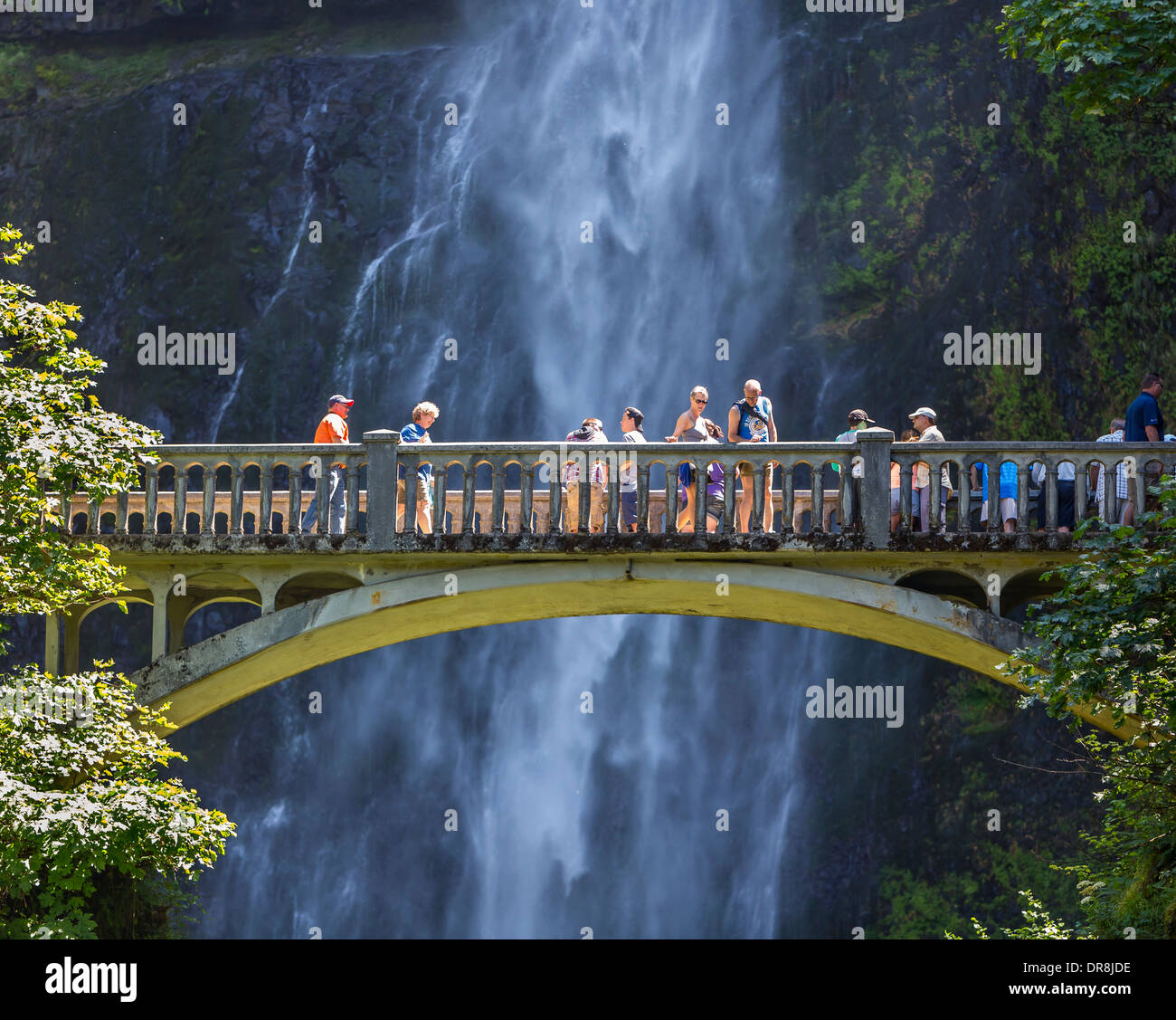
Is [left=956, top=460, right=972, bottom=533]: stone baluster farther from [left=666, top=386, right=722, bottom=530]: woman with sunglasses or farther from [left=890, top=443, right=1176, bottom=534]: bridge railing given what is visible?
[left=666, top=386, right=722, bottom=530]: woman with sunglasses

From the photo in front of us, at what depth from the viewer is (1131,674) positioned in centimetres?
1338

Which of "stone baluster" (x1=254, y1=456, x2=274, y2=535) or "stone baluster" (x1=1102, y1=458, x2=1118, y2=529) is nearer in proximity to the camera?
"stone baluster" (x1=1102, y1=458, x2=1118, y2=529)

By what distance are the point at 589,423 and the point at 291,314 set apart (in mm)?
16658

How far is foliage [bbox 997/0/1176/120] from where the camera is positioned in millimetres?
15500

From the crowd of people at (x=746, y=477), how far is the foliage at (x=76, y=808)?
322cm

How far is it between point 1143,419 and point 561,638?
1573 centimetres

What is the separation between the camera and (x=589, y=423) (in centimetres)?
1772

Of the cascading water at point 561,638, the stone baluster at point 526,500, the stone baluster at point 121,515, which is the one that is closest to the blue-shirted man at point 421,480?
the stone baluster at point 526,500

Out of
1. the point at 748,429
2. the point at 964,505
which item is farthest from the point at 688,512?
the point at 964,505

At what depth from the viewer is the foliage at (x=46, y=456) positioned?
48.0ft

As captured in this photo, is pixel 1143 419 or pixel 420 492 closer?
pixel 1143 419

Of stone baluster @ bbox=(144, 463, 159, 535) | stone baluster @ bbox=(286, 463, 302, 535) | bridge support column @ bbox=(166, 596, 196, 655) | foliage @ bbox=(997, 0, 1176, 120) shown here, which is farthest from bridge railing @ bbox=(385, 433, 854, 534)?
foliage @ bbox=(997, 0, 1176, 120)

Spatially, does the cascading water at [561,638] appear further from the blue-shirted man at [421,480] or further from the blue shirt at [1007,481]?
the blue-shirted man at [421,480]

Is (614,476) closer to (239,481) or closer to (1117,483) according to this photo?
(239,481)
